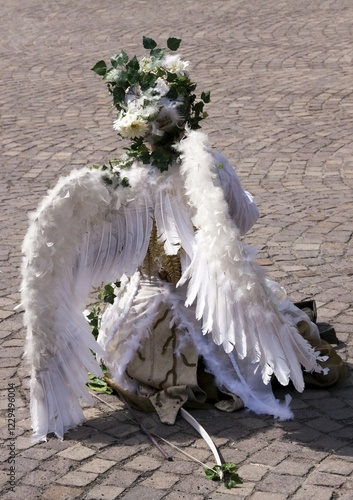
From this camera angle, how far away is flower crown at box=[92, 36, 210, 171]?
4.70 m

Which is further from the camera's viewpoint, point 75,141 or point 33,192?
point 75,141

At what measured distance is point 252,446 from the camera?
175 inches

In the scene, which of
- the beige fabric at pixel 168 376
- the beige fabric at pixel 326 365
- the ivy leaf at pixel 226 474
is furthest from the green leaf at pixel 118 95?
the ivy leaf at pixel 226 474

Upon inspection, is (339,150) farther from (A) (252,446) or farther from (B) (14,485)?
(B) (14,485)

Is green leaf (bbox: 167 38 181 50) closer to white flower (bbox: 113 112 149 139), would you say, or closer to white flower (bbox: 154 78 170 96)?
white flower (bbox: 154 78 170 96)

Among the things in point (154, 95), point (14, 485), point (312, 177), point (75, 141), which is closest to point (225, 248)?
point (154, 95)

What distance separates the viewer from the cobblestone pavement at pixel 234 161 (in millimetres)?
4250

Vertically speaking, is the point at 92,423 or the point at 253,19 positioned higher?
the point at 253,19

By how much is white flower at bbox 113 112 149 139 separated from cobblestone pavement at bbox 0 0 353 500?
1.26 meters

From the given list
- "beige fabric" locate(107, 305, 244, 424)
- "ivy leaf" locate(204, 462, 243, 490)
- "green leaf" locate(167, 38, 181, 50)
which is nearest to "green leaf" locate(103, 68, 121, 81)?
"green leaf" locate(167, 38, 181, 50)

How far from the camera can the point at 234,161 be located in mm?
8688

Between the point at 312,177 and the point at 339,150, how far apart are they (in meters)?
0.74

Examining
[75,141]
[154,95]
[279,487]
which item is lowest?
[279,487]

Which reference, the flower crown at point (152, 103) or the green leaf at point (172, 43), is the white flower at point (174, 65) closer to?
the flower crown at point (152, 103)
